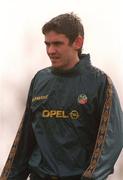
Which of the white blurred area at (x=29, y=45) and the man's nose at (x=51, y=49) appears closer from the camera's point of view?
the man's nose at (x=51, y=49)

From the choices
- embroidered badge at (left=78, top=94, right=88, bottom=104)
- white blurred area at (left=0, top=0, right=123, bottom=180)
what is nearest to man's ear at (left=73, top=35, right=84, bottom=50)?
embroidered badge at (left=78, top=94, right=88, bottom=104)

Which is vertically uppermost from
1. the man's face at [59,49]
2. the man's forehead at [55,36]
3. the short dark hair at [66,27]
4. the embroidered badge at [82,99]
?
the short dark hair at [66,27]

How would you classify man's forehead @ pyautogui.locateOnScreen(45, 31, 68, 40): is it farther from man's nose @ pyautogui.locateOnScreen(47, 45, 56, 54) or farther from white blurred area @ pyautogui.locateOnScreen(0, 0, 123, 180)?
white blurred area @ pyautogui.locateOnScreen(0, 0, 123, 180)

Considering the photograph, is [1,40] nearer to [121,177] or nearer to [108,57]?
[108,57]

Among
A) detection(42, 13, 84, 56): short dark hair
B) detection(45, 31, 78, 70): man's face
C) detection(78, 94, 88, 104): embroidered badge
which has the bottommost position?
detection(78, 94, 88, 104): embroidered badge

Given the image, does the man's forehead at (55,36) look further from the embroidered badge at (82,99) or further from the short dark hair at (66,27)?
the embroidered badge at (82,99)

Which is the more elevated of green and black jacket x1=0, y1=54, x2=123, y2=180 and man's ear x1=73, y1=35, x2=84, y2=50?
man's ear x1=73, y1=35, x2=84, y2=50

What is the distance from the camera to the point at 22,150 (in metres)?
1.81

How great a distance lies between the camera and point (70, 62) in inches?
66.6

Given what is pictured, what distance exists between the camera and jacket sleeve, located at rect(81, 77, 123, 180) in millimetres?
1521

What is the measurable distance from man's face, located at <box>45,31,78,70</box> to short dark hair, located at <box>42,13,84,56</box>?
0.02 m

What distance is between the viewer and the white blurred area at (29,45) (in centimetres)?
214

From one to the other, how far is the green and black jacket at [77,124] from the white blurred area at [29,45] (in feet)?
1.48

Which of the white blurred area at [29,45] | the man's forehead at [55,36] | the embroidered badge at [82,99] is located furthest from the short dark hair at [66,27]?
the white blurred area at [29,45]
